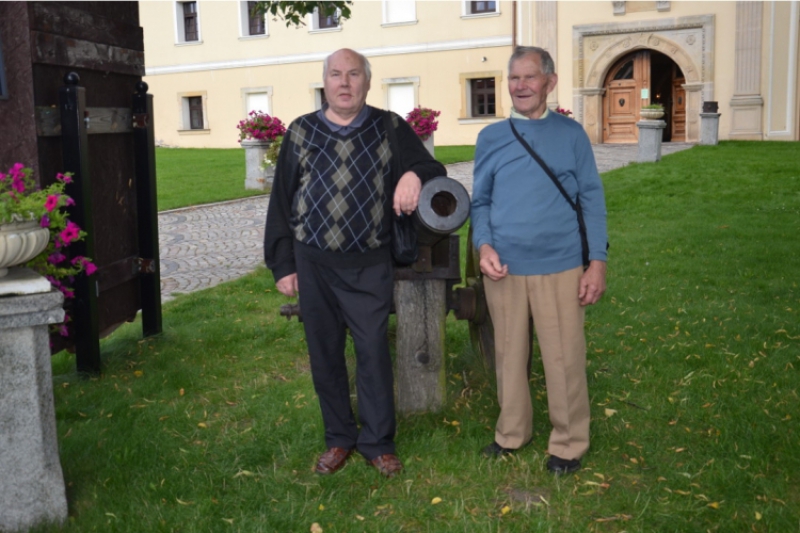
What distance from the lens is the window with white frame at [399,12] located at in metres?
30.6

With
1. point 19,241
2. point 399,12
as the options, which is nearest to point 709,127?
point 399,12

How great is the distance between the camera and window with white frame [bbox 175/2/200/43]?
115ft

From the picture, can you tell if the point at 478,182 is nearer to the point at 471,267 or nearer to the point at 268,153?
the point at 471,267

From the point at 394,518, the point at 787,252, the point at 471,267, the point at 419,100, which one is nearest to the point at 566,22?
the point at 419,100

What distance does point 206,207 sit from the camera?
14906mm

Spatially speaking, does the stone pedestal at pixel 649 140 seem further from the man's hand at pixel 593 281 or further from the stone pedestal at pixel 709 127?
the man's hand at pixel 593 281

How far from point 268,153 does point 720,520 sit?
1326 centimetres

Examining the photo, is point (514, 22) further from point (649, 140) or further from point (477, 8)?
point (649, 140)

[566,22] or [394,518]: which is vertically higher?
[566,22]

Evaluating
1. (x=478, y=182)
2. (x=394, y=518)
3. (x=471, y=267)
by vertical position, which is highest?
(x=478, y=182)

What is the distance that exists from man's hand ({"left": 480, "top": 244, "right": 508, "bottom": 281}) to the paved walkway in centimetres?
479

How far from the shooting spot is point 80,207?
17.3ft

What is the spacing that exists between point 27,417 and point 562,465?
2173 millimetres

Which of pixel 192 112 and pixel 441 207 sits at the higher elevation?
pixel 192 112
